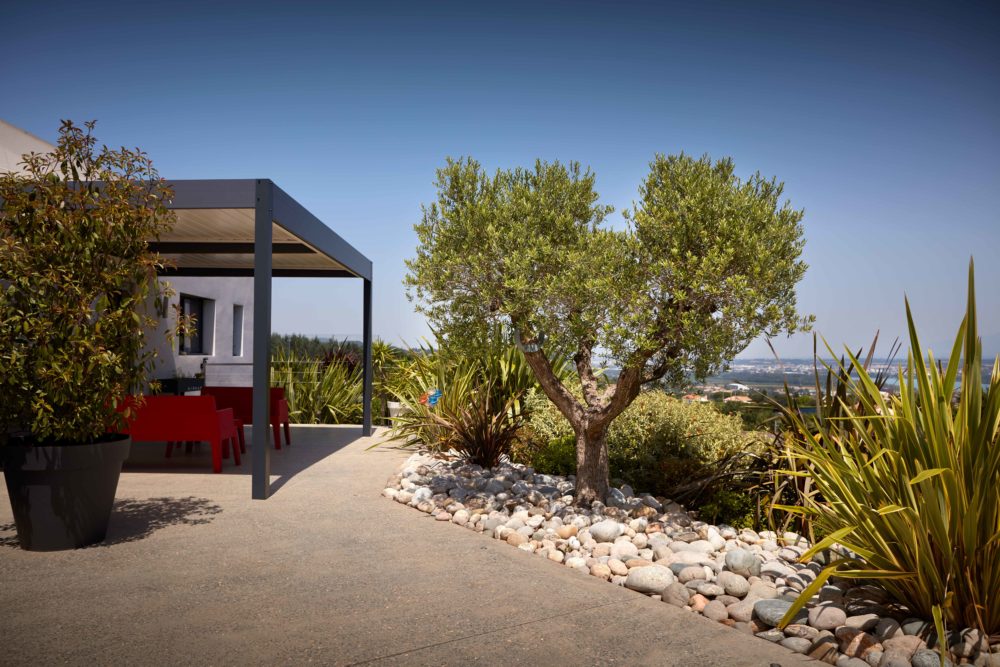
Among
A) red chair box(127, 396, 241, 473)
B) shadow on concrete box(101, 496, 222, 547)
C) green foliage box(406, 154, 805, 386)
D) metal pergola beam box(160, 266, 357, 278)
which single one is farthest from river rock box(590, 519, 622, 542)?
metal pergola beam box(160, 266, 357, 278)

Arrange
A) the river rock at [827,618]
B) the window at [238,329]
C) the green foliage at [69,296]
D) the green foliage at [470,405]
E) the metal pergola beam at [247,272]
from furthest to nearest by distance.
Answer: the window at [238,329] → the metal pergola beam at [247,272] → the green foliage at [470,405] → the green foliage at [69,296] → the river rock at [827,618]

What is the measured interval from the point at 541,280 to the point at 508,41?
6.03 meters

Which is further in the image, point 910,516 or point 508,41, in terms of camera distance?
point 508,41

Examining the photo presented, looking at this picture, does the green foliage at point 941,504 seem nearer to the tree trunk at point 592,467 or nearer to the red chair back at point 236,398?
the tree trunk at point 592,467

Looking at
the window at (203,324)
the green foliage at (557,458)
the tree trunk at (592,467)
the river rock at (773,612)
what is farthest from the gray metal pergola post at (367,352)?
the river rock at (773,612)

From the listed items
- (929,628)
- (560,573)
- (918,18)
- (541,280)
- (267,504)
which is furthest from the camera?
(918,18)

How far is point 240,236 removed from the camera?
7625mm

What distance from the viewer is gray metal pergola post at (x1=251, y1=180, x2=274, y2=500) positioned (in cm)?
531

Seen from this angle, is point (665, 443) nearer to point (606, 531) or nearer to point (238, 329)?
point (606, 531)

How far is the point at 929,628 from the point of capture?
2.71 meters

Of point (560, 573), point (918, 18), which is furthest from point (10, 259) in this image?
point (918, 18)

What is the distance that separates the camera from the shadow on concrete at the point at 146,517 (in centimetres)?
426

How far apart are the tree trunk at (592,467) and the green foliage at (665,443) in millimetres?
→ 738

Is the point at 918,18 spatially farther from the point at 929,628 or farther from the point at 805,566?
the point at 929,628
